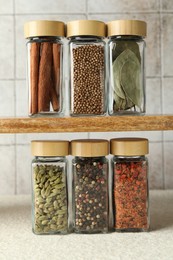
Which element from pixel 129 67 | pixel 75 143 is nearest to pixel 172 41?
pixel 129 67

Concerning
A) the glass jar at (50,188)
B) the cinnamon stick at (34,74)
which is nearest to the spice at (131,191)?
the glass jar at (50,188)

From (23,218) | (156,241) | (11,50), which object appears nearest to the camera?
(156,241)

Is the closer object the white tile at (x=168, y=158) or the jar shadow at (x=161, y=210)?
the jar shadow at (x=161, y=210)

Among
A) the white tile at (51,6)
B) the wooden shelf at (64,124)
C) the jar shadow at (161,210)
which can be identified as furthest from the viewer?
the white tile at (51,6)

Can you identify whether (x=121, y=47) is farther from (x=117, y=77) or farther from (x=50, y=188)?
(x=50, y=188)

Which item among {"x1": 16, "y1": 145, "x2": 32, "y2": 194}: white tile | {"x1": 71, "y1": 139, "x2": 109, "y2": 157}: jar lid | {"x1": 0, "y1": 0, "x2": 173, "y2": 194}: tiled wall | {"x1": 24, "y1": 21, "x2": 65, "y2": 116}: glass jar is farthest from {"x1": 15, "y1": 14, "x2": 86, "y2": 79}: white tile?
{"x1": 71, "y1": 139, "x2": 109, "y2": 157}: jar lid

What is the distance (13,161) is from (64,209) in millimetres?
527

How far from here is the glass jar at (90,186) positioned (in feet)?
3.39

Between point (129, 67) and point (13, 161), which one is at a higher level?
point (129, 67)

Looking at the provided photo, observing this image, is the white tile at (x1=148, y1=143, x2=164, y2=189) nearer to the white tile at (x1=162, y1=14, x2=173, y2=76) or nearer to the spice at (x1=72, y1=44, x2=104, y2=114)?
the white tile at (x1=162, y1=14, x2=173, y2=76)

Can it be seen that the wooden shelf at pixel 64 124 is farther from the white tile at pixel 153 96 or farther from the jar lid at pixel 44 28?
the white tile at pixel 153 96

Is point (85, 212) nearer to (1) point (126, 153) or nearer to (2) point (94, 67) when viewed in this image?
(1) point (126, 153)

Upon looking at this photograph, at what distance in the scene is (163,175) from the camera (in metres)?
1.55

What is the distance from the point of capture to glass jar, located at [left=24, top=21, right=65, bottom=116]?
1.06m
